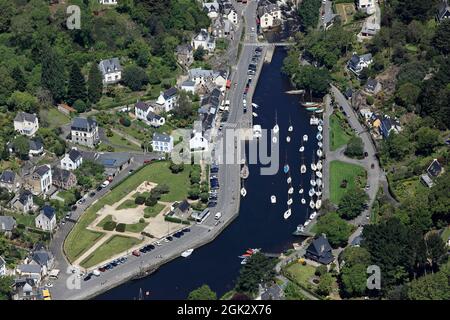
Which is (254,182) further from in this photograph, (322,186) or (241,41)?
(241,41)

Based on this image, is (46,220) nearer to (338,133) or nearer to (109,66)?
(109,66)

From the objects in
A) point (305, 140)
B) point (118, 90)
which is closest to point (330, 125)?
point (305, 140)

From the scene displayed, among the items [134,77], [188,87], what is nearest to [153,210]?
[188,87]

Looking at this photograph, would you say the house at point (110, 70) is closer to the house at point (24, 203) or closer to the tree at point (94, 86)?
the tree at point (94, 86)

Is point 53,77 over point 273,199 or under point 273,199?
over

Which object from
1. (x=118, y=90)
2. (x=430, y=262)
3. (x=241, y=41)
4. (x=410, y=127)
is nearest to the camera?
(x=430, y=262)

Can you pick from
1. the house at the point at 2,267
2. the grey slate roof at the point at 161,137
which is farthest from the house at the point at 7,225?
the grey slate roof at the point at 161,137
